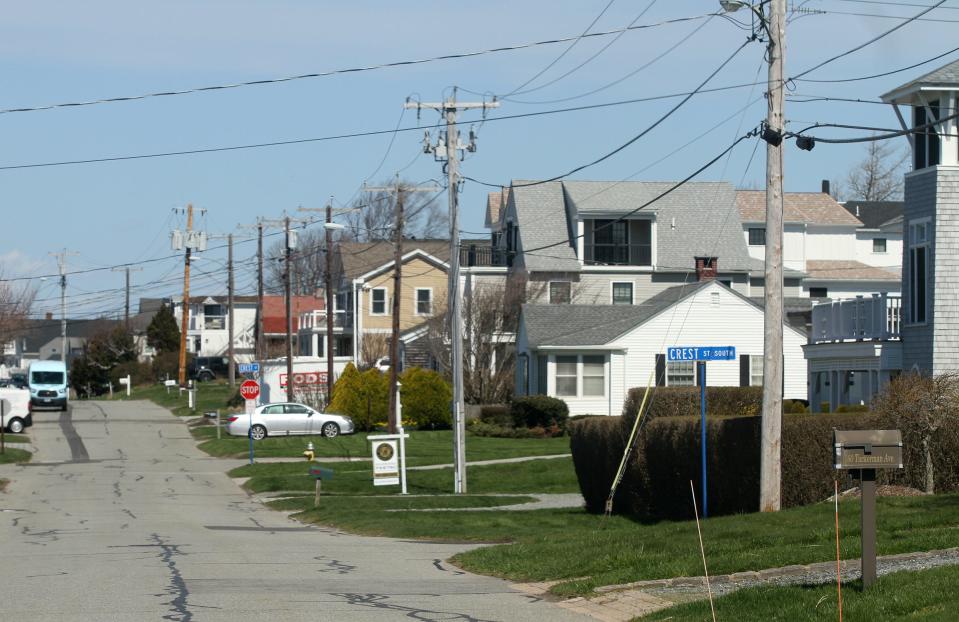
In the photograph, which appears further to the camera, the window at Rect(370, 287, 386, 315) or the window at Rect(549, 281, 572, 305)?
the window at Rect(370, 287, 386, 315)

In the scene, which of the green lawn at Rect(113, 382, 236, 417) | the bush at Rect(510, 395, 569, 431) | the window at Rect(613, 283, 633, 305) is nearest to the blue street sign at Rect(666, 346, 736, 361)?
the bush at Rect(510, 395, 569, 431)

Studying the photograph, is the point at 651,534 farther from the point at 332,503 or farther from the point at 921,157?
the point at 921,157

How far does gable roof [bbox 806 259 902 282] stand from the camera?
69.9m

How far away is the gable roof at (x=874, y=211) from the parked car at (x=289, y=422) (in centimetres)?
3980

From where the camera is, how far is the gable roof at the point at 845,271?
69.9 m

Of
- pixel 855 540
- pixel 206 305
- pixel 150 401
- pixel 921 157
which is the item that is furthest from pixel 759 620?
pixel 206 305

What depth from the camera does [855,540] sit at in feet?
48.1

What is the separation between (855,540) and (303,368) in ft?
162

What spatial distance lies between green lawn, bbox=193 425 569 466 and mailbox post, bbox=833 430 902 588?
28967 millimetres

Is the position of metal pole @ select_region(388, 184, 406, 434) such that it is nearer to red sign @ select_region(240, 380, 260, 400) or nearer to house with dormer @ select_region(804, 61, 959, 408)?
red sign @ select_region(240, 380, 260, 400)

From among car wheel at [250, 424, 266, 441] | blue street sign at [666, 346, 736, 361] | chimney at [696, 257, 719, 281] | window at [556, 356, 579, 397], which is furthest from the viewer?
chimney at [696, 257, 719, 281]

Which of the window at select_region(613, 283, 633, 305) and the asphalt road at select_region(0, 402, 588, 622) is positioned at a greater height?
the window at select_region(613, 283, 633, 305)

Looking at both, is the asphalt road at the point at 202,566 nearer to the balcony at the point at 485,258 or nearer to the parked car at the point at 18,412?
the parked car at the point at 18,412

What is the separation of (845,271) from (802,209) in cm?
513
